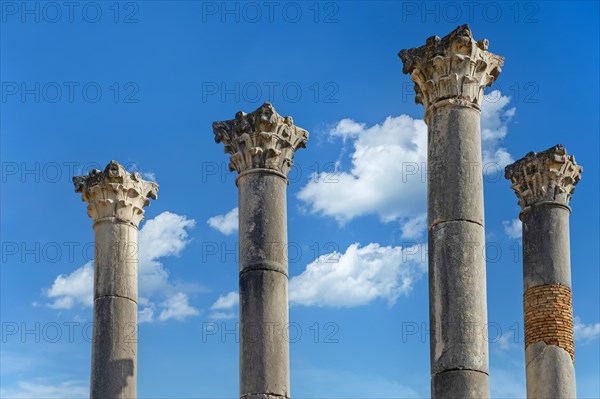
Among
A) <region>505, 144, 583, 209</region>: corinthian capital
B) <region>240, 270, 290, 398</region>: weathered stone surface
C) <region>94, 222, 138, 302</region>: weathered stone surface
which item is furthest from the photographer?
<region>505, 144, 583, 209</region>: corinthian capital

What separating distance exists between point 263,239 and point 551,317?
6.77 m

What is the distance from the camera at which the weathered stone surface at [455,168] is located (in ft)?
78.3

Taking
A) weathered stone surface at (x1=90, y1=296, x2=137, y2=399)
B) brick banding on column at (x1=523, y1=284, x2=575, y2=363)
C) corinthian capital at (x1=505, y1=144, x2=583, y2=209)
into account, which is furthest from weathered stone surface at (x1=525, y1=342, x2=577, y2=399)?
weathered stone surface at (x1=90, y1=296, x2=137, y2=399)

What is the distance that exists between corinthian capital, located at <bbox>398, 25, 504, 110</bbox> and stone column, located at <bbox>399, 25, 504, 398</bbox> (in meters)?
0.02

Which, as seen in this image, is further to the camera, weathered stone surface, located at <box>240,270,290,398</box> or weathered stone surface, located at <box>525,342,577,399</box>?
weathered stone surface, located at <box>525,342,577,399</box>

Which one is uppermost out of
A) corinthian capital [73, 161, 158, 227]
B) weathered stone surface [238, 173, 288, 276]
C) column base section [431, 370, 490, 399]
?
corinthian capital [73, 161, 158, 227]

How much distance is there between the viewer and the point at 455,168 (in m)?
24.0

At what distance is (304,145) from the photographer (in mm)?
27547

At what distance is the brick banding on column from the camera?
28406mm

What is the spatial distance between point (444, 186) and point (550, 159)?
6.30 meters

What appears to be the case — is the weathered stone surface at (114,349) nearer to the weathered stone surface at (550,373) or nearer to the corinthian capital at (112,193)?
the corinthian capital at (112,193)

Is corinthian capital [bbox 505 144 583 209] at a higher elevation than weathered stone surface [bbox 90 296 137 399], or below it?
higher

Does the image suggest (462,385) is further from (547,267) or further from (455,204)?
(547,267)

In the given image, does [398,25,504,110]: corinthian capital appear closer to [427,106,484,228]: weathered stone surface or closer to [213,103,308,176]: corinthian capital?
[427,106,484,228]: weathered stone surface
